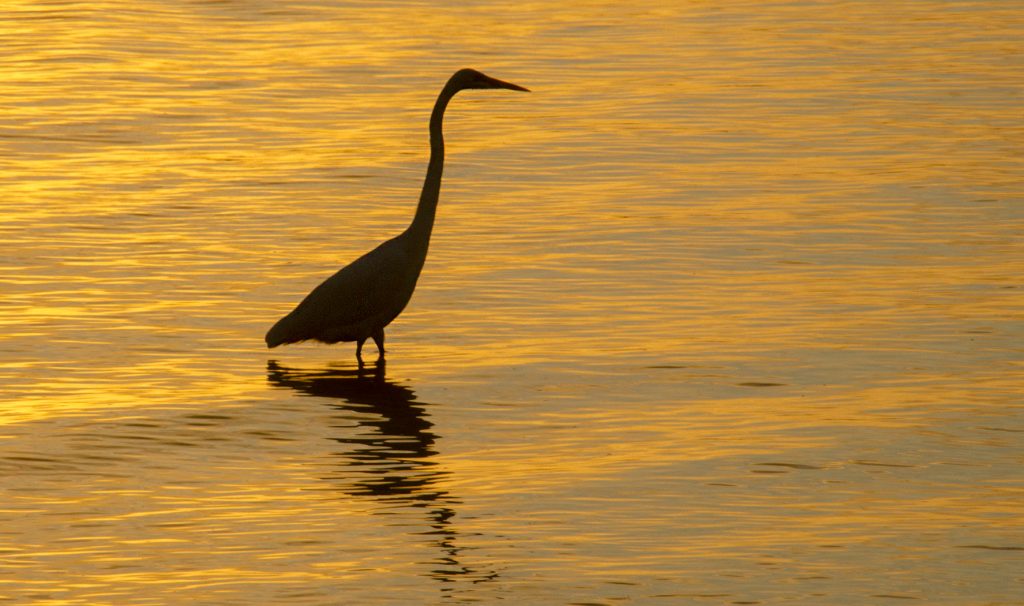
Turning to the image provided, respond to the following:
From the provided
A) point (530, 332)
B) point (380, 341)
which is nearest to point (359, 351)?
point (380, 341)

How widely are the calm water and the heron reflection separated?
0.12ft

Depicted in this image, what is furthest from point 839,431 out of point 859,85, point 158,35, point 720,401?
point 158,35

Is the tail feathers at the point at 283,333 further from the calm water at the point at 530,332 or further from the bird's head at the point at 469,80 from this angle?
the bird's head at the point at 469,80

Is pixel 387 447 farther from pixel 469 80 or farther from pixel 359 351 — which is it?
pixel 469 80

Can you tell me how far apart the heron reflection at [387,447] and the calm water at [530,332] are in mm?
38

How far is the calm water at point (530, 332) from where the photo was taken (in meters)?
10.9

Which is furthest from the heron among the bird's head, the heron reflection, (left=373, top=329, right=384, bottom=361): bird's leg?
the bird's head

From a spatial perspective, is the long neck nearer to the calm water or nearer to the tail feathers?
the calm water

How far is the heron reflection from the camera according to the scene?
11.2m

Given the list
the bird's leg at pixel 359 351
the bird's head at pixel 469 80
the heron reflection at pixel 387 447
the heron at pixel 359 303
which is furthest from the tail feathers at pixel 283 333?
the bird's head at pixel 469 80

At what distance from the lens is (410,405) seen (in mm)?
14250

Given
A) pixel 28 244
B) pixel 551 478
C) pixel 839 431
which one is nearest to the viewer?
pixel 551 478

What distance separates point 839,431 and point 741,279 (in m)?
4.67

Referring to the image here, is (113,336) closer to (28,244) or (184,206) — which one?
(28,244)
